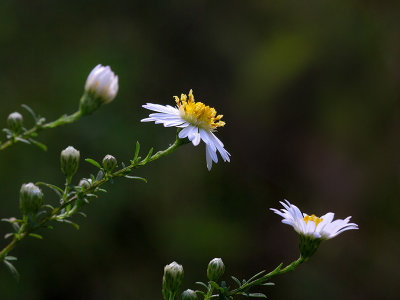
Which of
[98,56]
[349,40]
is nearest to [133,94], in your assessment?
[98,56]

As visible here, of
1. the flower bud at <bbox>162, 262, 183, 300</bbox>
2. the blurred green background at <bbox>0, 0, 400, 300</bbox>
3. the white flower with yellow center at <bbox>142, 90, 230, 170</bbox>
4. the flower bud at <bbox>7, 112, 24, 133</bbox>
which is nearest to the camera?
the flower bud at <bbox>7, 112, 24, 133</bbox>

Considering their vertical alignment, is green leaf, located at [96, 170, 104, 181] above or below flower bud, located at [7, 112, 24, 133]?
below

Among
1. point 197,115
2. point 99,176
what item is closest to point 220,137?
point 197,115

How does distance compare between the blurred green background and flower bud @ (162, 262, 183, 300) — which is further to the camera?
the blurred green background

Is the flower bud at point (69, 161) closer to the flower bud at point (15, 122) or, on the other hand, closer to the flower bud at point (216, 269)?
the flower bud at point (15, 122)

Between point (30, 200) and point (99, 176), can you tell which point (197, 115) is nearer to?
point (99, 176)

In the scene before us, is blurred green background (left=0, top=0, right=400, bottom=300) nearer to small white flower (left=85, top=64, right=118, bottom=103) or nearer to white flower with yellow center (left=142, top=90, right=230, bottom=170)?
white flower with yellow center (left=142, top=90, right=230, bottom=170)

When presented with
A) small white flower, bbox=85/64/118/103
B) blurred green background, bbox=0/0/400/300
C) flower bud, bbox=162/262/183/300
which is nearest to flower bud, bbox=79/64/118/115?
small white flower, bbox=85/64/118/103
